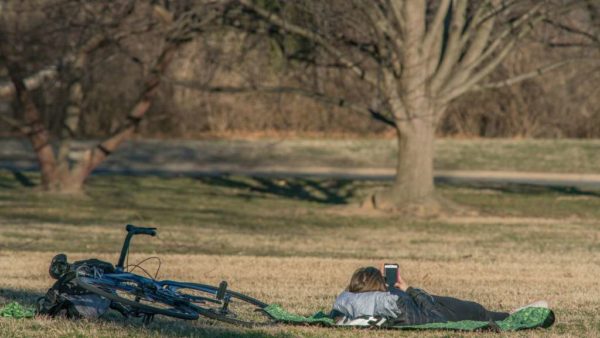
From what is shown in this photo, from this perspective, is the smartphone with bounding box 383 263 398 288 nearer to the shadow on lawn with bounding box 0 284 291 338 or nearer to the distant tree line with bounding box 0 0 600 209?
the shadow on lawn with bounding box 0 284 291 338

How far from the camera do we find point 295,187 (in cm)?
3238

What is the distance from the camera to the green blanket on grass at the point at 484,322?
8.91 m

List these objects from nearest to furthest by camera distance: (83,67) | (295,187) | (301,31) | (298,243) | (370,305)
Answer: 1. (370,305)
2. (298,243)
3. (301,31)
4. (83,67)
5. (295,187)

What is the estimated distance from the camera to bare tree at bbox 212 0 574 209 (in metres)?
A: 23.0

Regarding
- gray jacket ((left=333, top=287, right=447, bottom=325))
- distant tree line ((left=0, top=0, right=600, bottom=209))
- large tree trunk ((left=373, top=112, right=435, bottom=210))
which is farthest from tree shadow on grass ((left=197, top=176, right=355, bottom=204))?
gray jacket ((left=333, top=287, right=447, bottom=325))

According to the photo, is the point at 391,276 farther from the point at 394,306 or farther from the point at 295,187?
the point at 295,187

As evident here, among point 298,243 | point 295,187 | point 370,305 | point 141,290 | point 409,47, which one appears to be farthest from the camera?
point 295,187

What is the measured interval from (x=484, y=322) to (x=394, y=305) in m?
0.70

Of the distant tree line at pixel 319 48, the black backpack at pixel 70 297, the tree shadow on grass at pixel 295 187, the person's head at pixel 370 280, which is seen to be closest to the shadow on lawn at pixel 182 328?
the black backpack at pixel 70 297

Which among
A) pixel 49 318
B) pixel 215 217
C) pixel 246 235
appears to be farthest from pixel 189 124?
pixel 49 318

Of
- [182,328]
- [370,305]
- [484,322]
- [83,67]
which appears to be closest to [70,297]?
[182,328]

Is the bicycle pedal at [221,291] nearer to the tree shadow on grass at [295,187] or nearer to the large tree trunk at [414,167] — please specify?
the large tree trunk at [414,167]

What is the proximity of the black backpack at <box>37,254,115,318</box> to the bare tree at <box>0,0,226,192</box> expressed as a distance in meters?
14.2

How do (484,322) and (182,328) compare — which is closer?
(484,322)
